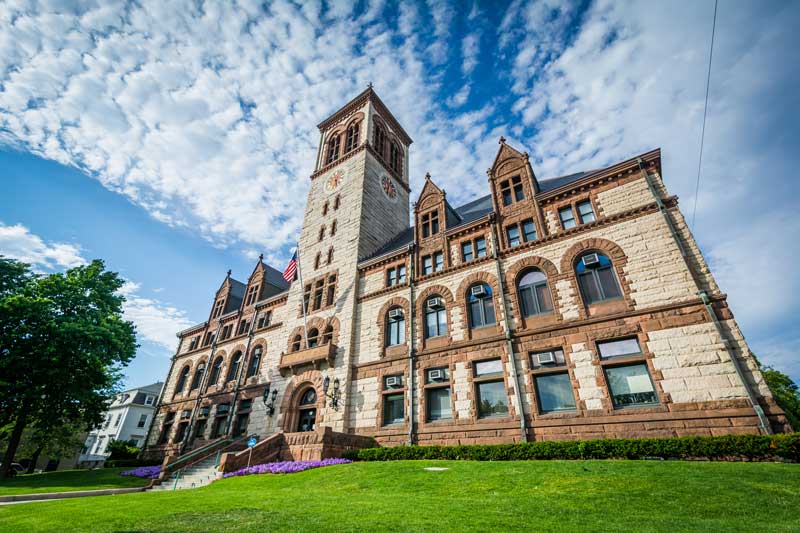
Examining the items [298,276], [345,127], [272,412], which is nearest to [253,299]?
[298,276]

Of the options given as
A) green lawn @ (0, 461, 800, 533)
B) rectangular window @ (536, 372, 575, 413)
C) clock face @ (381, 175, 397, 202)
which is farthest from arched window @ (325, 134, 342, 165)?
green lawn @ (0, 461, 800, 533)

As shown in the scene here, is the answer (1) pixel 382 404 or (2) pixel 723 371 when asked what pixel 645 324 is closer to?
(2) pixel 723 371

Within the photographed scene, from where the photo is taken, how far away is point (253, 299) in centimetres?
3525

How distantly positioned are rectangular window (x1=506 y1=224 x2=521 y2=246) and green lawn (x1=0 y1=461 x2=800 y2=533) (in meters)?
11.6

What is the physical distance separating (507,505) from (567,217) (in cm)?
1526

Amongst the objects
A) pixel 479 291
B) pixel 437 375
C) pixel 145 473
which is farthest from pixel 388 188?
pixel 145 473

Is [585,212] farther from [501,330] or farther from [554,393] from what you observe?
[554,393]

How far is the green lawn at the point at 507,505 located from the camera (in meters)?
6.26

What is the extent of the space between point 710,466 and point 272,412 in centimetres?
2268

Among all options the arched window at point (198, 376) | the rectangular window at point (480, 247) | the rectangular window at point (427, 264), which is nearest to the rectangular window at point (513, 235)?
the rectangular window at point (480, 247)

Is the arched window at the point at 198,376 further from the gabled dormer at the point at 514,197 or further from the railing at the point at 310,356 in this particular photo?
the gabled dormer at the point at 514,197

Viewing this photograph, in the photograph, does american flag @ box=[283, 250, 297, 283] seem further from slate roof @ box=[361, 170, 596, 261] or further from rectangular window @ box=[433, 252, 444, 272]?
rectangular window @ box=[433, 252, 444, 272]

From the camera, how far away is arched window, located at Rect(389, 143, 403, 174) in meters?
38.3

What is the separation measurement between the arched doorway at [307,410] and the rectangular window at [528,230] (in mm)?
A: 16220
